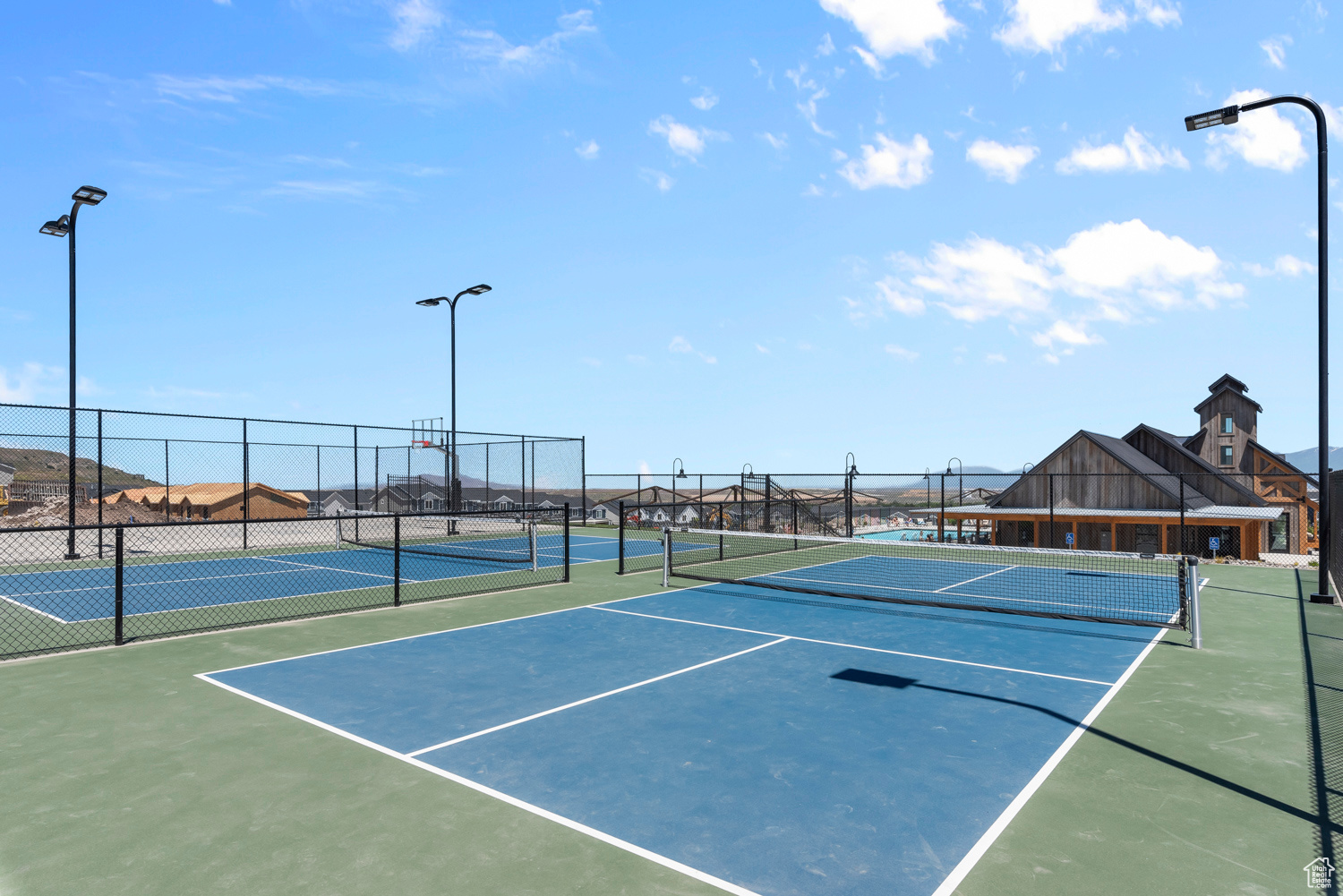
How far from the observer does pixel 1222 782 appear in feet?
18.8

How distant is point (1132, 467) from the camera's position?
30.4 metres

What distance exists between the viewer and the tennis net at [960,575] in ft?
43.3

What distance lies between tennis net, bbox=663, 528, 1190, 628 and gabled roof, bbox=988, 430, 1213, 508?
32.3 feet

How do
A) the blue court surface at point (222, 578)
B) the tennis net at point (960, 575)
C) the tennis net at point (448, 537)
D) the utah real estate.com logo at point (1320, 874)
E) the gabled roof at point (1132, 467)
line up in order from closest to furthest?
the utah real estate.com logo at point (1320, 874) → the tennis net at point (960, 575) → the blue court surface at point (222, 578) → the tennis net at point (448, 537) → the gabled roof at point (1132, 467)

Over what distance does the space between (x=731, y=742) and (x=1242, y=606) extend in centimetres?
1250

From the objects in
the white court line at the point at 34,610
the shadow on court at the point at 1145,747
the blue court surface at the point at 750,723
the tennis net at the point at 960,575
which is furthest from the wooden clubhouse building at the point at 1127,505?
the white court line at the point at 34,610

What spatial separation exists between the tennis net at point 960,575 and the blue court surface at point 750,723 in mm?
1447

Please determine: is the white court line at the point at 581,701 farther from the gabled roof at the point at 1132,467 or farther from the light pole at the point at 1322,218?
the gabled roof at the point at 1132,467

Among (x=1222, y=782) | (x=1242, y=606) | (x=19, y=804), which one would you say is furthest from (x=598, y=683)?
(x=1242, y=606)

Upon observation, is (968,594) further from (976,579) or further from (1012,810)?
(1012,810)

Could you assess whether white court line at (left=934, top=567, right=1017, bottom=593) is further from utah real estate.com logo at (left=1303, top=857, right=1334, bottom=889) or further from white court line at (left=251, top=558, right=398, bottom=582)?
white court line at (left=251, top=558, right=398, bottom=582)

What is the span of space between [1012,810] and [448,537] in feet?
Answer: 89.6

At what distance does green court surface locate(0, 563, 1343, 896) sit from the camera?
434 centimetres

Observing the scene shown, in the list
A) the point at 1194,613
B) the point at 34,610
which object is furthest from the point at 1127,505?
the point at 34,610
